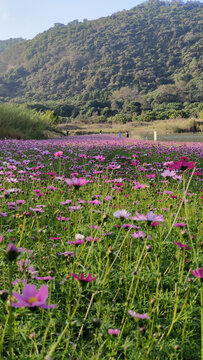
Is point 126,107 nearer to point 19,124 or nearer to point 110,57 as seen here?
point 19,124

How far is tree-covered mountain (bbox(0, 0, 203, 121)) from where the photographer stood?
75500 millimetres

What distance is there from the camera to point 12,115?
515 inches

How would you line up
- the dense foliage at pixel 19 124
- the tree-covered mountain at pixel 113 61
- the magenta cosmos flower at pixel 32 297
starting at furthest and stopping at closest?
the tree-covered mountain at pixel 113 61, the dense foliage at pixel 19 124, the magenta cosmos flower at pixel 32 297

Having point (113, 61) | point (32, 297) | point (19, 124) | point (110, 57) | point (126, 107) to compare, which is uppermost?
point (110, 57)

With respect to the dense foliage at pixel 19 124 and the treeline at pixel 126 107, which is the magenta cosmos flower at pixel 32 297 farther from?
the treeline at pixel 126 107

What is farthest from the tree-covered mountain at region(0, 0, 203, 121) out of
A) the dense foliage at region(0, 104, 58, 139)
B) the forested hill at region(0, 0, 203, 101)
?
the dense foliage at region(0, 104, 58, 139)

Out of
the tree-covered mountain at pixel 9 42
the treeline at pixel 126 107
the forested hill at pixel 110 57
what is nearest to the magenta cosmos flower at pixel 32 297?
the treeline at pixel 126 107

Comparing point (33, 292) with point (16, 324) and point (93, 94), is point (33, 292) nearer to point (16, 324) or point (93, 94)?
point (16, 324)

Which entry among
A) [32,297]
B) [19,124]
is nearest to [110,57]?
[19,124]

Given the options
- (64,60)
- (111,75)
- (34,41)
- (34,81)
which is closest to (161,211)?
(111,75)

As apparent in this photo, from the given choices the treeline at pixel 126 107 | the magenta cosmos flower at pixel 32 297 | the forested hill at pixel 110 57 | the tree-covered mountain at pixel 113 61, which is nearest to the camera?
the magenta cosmos flower at pixel 32 297

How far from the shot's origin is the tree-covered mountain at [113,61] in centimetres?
7550

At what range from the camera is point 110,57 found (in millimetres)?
100188

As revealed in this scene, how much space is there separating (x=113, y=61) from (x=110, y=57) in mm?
3732
